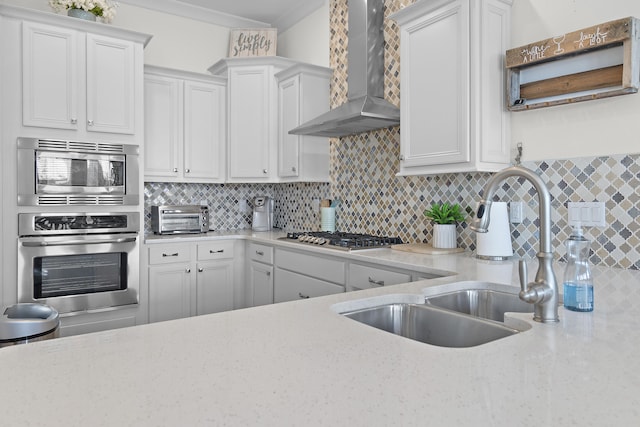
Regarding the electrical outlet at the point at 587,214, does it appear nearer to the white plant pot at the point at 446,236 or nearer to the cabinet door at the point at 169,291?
the white plant pot at the point at 446,236

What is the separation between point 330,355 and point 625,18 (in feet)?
6.33

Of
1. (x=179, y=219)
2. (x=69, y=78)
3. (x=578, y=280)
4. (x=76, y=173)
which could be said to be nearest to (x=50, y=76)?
(x=69, y=78)

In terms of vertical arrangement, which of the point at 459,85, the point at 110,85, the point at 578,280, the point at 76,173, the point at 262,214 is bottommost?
the point at 578,280

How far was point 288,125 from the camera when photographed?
3.88m

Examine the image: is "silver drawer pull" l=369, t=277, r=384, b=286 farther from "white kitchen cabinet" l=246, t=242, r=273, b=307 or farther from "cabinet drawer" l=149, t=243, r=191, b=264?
"cabinet drawer" l=149, t=243, r=191, b=264

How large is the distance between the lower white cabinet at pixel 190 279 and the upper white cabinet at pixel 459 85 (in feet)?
6.51

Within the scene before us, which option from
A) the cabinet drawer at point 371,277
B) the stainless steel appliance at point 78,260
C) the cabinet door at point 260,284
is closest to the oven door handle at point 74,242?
the stainless steel appliance at point 78,260

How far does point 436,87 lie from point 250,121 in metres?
2.03

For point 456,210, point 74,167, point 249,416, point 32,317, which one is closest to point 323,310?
point 249,416

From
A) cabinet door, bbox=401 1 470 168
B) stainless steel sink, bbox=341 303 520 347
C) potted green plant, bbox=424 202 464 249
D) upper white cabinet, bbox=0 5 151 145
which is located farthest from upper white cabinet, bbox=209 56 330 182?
stainless steel sink, bbox=341 303 520 347

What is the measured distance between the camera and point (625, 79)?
72.1 inches

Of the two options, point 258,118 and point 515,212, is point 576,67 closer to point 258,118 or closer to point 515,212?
point 515,212

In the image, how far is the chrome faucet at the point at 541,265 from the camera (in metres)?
1.08

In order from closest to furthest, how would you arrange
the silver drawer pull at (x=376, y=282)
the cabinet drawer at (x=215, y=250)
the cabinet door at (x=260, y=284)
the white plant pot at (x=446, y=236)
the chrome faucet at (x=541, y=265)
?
the chrome faucet at (x=541, y=265) < the silver drawer pull at (x=376, y=282) < the white plant pot at (x=446, y=236) < the cabinet door at (x=260, y=284) < the cabinet drawer at (x=215, y=250)
